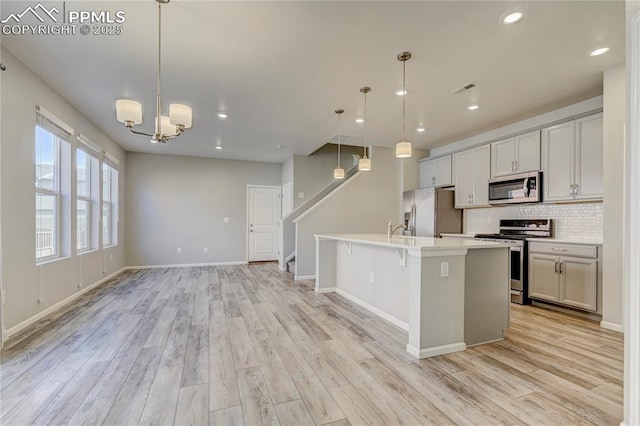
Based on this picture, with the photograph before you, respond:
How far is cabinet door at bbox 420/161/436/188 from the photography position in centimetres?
601

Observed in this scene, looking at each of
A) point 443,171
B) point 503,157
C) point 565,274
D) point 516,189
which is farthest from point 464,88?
point 565,274

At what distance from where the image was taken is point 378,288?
3.56 meters

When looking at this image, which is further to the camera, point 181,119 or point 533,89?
point 533,89

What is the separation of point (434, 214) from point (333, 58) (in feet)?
12.0

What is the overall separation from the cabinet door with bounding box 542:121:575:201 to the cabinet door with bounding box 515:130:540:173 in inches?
3.5

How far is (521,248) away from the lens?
13.4 ft

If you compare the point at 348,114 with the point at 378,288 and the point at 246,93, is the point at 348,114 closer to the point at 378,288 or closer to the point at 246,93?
the point at 246,93

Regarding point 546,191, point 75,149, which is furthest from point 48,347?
point 546,191

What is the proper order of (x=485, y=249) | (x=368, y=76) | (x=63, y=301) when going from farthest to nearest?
(x=63, y=301) < (x=368, y=76) < (x=485, y=249)

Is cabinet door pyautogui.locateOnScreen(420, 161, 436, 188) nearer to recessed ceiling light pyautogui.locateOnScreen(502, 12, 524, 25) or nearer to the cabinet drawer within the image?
the cabinet drawer

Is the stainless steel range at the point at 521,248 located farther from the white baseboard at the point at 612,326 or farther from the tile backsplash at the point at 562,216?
the white baseboard at the point at 612,326

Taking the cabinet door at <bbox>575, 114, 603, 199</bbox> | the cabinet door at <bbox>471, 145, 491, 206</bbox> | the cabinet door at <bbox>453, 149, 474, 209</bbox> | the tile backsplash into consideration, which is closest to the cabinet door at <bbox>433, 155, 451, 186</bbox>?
the cabinet door at <bbox>453, 149, 474, 209</bbox>

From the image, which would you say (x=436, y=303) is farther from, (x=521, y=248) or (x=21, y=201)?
(x=21, y=201)

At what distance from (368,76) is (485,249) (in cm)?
216
